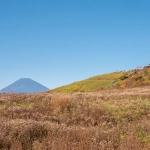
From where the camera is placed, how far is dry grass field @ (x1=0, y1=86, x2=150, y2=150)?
7336 mm

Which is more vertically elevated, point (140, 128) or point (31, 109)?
point (31, 109)

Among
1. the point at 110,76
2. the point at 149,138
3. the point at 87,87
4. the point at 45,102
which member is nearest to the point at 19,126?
the point at 149,138

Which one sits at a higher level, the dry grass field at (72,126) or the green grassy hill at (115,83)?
the green grassy hill at (115,83)

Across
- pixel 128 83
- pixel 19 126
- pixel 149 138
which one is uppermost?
pixel 128 83

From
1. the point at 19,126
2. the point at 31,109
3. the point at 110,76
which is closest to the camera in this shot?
the point at 19,126

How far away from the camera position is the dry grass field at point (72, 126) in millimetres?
7336

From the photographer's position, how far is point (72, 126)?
10555mm

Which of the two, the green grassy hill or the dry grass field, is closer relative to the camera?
the dry grass field

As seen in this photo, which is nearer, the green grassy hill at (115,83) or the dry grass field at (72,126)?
the dry grass field at (72,126)

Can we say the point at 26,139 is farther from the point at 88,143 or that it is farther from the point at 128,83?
the point at 128,83

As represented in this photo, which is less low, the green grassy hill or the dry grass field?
the green grassy hill

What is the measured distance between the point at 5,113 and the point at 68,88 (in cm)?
4404

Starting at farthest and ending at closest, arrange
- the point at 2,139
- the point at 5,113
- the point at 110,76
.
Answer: the point at 110,76 < the point at 5,113 < the point at 2,139

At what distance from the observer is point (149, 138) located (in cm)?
940
